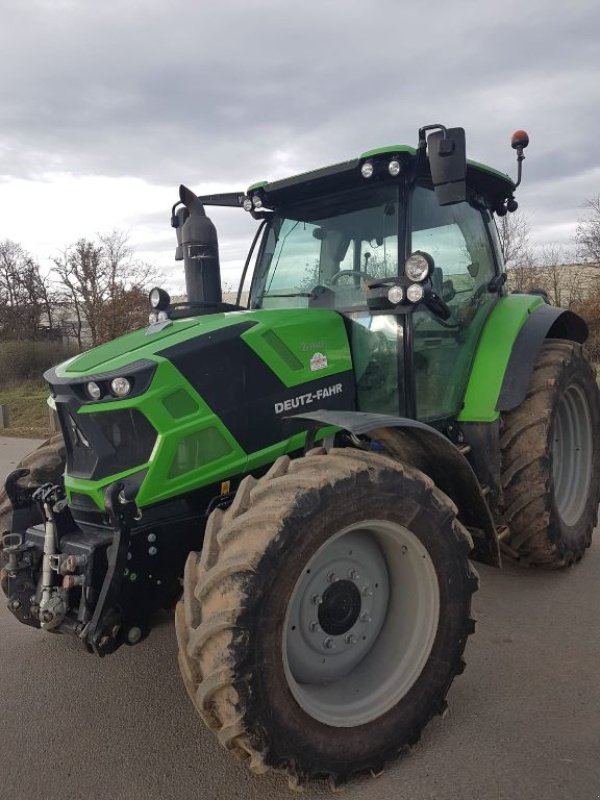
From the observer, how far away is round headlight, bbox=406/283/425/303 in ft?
10.3

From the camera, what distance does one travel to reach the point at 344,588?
2574 mm

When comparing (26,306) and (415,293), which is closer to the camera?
(415,293)

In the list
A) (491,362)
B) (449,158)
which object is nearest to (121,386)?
(449,158)

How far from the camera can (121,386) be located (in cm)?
266

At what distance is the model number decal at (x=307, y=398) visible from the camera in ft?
9.99

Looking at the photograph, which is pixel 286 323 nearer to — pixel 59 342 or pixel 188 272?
pixel 188 272

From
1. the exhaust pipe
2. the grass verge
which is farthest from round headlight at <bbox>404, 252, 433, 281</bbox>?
the grass verge

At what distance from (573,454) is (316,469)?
288cm

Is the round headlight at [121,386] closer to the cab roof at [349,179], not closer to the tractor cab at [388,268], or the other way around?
→ the tractor cab at [388,268]

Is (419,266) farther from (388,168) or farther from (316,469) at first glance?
(316,469)

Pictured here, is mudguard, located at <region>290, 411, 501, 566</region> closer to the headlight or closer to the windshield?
the headlight

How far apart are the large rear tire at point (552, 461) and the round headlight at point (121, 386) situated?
2200mm

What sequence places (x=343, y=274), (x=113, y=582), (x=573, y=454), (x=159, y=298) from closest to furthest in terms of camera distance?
(x=113, y=582) → (x=343, y=274) → (x=159, y=298) → (x=573, y=454)

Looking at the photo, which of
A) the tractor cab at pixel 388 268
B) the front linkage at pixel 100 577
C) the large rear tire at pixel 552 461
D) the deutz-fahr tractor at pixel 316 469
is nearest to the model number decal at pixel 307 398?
the deutz-fahr tractor at pixel 316 469
